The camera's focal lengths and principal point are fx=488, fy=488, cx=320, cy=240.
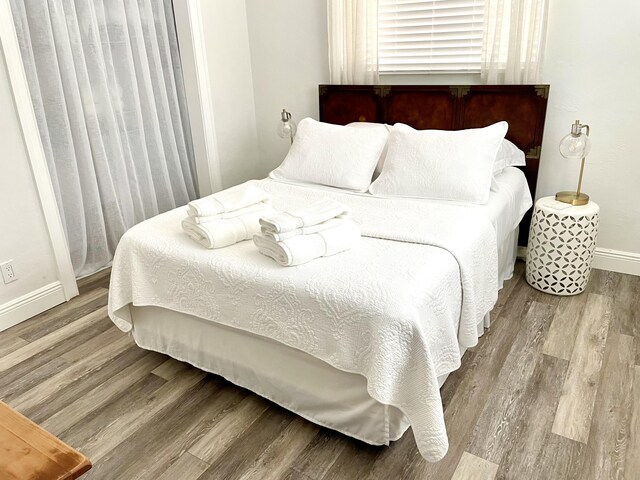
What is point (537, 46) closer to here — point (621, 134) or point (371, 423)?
point (621, 134)

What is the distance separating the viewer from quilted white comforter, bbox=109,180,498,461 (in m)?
1.56

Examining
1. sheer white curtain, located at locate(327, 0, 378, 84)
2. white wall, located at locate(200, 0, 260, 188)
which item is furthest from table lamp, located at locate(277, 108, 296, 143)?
white wall, located at locate(200, 0, 260, 188)

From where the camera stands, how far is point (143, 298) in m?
2.17

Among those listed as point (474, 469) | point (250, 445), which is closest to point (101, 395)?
point (250, 445)

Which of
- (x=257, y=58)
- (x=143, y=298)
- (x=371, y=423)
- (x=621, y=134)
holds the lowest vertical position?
(x=371, y=423)

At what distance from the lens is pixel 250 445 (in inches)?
71.9

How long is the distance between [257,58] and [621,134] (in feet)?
8.43

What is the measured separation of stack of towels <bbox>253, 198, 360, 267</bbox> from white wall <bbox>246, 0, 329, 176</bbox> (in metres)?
1.94

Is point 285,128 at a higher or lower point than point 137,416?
higher

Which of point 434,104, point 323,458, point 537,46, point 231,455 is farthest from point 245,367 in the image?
point 537,46

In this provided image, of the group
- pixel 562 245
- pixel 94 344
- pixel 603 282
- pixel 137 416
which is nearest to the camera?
pixel 137 416

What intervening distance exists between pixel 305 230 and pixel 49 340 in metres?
1.64

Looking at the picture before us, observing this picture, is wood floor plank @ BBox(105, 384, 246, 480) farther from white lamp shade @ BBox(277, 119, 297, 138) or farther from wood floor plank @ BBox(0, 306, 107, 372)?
white lamp shade @ BBox(277, 119, 297, 138)

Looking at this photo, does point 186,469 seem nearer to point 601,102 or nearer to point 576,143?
point 576,143
